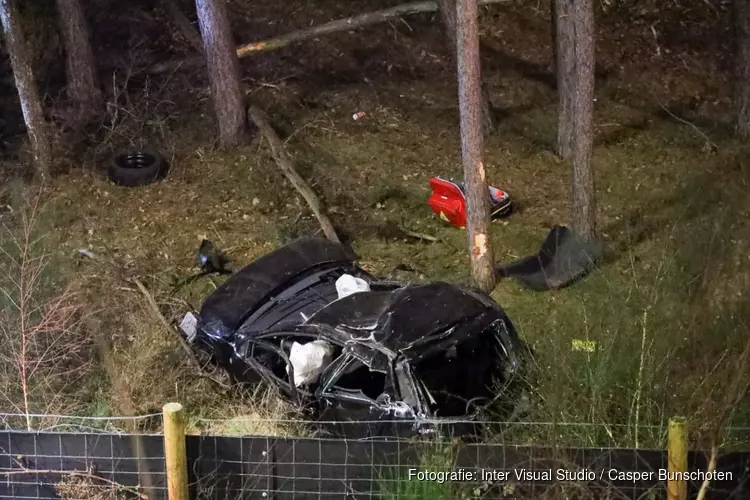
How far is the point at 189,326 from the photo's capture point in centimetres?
763

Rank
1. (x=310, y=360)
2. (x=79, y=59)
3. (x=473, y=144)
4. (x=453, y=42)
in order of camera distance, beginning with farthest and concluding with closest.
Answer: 1. (x=453, y=42)
2. (x=79, y=59)
3. (x=473, y=144)
4. (x=310, y=360)

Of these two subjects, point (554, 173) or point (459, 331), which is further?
point (554, 173)

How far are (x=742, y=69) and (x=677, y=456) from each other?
25.2 feet

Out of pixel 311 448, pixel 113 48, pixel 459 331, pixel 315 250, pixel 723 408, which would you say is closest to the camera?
pixel 723 408

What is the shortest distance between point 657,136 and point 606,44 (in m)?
2.85

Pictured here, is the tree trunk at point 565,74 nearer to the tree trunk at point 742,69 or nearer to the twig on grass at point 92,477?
the tree trunk at point 742,69

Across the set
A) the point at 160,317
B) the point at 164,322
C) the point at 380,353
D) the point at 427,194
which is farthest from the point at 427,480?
the point at 427,194

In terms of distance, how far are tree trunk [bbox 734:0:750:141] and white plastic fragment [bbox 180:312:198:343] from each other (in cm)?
758

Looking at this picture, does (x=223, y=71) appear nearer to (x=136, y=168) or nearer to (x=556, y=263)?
(x=136, y=168)

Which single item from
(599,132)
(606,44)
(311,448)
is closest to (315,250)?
(311,448)

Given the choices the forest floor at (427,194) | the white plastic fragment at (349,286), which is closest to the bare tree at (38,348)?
the forest floor at (427,194)

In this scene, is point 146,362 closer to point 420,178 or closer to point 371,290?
point 371,290

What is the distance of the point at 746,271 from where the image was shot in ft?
20.2

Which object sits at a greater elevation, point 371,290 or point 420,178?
point 420,178
